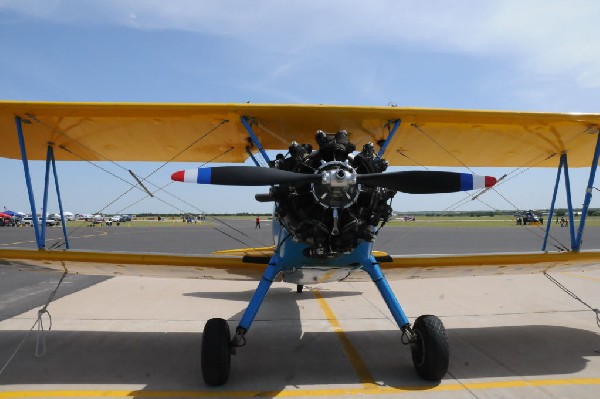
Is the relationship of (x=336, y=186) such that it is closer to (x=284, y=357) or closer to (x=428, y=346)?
(x=428, y=346)

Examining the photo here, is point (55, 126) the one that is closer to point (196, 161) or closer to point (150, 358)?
point (196, 161)

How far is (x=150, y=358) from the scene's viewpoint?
15.4 feet

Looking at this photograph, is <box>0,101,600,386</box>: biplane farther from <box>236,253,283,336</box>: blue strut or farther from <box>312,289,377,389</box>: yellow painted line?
<box>312,289,377,389</box>: yellow painted line

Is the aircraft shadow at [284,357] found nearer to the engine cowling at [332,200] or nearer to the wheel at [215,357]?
the wheel at [215,357]

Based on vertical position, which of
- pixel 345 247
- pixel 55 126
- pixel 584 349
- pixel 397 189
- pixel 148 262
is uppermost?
pixel 55 126

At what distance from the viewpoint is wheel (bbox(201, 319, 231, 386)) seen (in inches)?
152

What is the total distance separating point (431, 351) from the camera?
3.96 m

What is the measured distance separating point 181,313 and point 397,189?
183 inches

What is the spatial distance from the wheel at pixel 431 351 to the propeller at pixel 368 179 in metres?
1.27

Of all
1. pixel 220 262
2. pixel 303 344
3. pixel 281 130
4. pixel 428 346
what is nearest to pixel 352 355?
pixel 303 344

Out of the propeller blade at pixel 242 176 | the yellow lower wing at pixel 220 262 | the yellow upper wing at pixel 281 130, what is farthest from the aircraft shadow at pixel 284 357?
the yellow upper wing at pixel 281 130

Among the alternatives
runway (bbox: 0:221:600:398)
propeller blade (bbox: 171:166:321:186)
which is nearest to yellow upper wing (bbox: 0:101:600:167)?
propeller blade (bbox: 171:166:321:186)

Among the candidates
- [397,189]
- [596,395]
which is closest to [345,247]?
[397,189]

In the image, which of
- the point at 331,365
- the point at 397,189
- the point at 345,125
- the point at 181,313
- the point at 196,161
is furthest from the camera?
the point at 196,161
